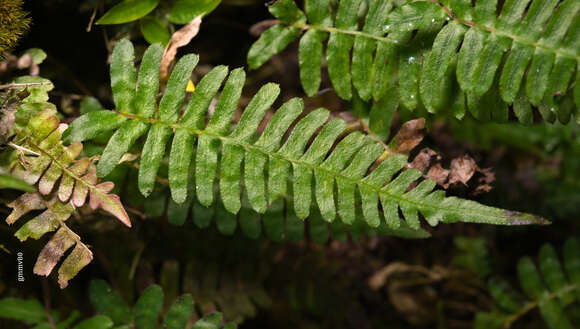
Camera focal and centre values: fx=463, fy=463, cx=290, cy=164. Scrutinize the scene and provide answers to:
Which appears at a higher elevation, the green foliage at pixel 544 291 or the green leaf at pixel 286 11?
the green leaf at pixel 286 11

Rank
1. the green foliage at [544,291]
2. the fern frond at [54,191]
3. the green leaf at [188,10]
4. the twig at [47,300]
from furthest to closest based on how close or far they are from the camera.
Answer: the green foliage at [544,291]
the green leaf at [188,10]
the twig at [47,300]
the fern frond at [54,191]

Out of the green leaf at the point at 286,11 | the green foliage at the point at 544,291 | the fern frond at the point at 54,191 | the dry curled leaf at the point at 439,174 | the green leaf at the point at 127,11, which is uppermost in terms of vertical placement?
the green leaf at the point at 286,11

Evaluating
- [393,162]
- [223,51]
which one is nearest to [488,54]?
[393,162]

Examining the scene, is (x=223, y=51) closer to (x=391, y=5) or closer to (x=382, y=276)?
(x=391, y=5)

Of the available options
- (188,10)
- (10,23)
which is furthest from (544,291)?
(10,23)

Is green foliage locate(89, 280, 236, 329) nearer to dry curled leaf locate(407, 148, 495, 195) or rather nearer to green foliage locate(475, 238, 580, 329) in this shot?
dry curled leaf locate(407, 148, 495, 195)

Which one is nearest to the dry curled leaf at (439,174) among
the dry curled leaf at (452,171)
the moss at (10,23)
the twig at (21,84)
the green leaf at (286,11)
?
the dry curled leaf at (452,171)

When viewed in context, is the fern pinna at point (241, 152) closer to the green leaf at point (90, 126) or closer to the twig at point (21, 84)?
the green leaf at point (90, 126)
